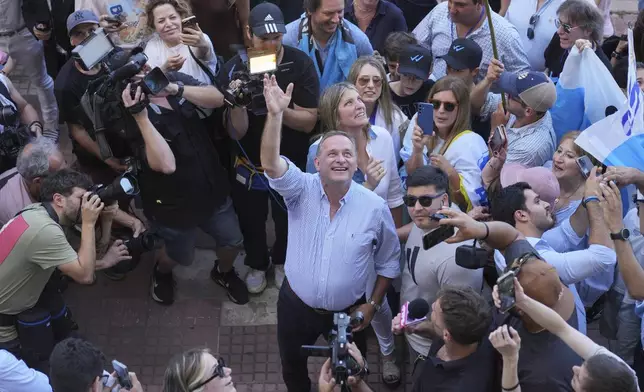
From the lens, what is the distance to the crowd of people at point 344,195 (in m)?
3.82

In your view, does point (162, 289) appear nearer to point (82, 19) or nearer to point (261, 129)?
point (261, 129)

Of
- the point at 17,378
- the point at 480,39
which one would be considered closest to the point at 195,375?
the point at 17,378

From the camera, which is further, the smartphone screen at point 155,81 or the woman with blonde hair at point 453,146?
the woman with blonde hair at point 453,146

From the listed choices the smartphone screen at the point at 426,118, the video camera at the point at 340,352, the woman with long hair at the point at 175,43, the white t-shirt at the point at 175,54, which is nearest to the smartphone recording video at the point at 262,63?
the woman with long hair at the point at 175,43

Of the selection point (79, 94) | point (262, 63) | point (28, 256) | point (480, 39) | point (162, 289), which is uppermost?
point (262, 63)

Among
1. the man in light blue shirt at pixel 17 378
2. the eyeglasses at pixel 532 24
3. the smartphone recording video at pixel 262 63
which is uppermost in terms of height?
the smartphone recording video at pixel 262 63

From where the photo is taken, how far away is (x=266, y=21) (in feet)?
17.2

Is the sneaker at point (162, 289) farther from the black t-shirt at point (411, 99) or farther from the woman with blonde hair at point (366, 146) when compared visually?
the black t-shirt at point (411, 99)

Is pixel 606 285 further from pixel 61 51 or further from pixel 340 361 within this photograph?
pixel 61 51

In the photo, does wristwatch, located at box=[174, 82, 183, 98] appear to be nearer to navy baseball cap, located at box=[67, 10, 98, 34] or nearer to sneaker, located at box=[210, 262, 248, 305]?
navy baseball cap, located at box=[67, 10, 98, 34]

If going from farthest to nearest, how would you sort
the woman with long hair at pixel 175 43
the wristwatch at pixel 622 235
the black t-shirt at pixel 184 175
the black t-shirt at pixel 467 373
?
the woman with long hair at pixel 175 43 < the black t-shirt at pixel 184 175 < the wristwatch at pixel 622 235 < the black t-shirt at pixel 467 373

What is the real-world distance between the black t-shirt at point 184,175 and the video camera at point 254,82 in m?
0.41

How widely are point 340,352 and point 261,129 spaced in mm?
2077

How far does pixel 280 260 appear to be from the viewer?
20.1 ft
